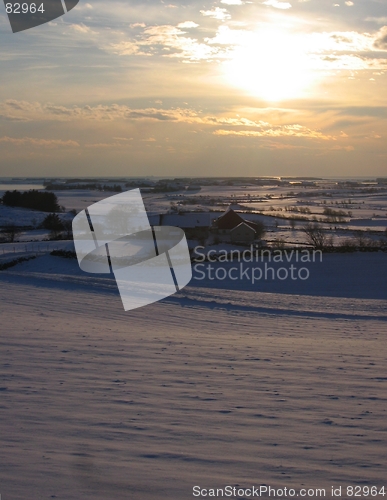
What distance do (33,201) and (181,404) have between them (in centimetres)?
6743

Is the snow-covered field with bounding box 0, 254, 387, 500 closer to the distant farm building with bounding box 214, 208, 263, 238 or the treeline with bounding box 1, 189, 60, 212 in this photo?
the distant farm building with bounding box 214, 208, 263, 238

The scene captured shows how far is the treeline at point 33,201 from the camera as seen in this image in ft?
228

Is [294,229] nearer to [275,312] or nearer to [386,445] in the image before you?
[275,312]

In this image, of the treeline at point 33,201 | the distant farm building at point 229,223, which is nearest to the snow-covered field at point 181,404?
the distant farm building at point 229,223

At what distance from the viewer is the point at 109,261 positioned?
1079 inches

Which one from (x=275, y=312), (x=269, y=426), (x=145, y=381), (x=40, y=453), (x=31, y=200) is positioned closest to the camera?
(x=40, y=453)

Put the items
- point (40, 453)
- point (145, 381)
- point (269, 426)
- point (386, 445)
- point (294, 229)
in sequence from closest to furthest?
point (40, 453) → point (386, 445) → point (269, 426) → point (145, 381) → point (294, 229)

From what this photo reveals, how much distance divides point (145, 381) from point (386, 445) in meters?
3.67

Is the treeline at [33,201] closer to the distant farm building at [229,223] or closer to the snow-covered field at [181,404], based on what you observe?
the distant farm building at [229,223]

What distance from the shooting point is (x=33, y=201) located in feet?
230

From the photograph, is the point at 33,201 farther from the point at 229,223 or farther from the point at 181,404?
the point at 181,404

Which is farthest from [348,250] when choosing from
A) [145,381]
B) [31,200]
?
[31,200]

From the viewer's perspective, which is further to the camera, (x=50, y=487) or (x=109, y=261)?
(x=109, y=261)

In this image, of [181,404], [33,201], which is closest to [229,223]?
[33,201]
